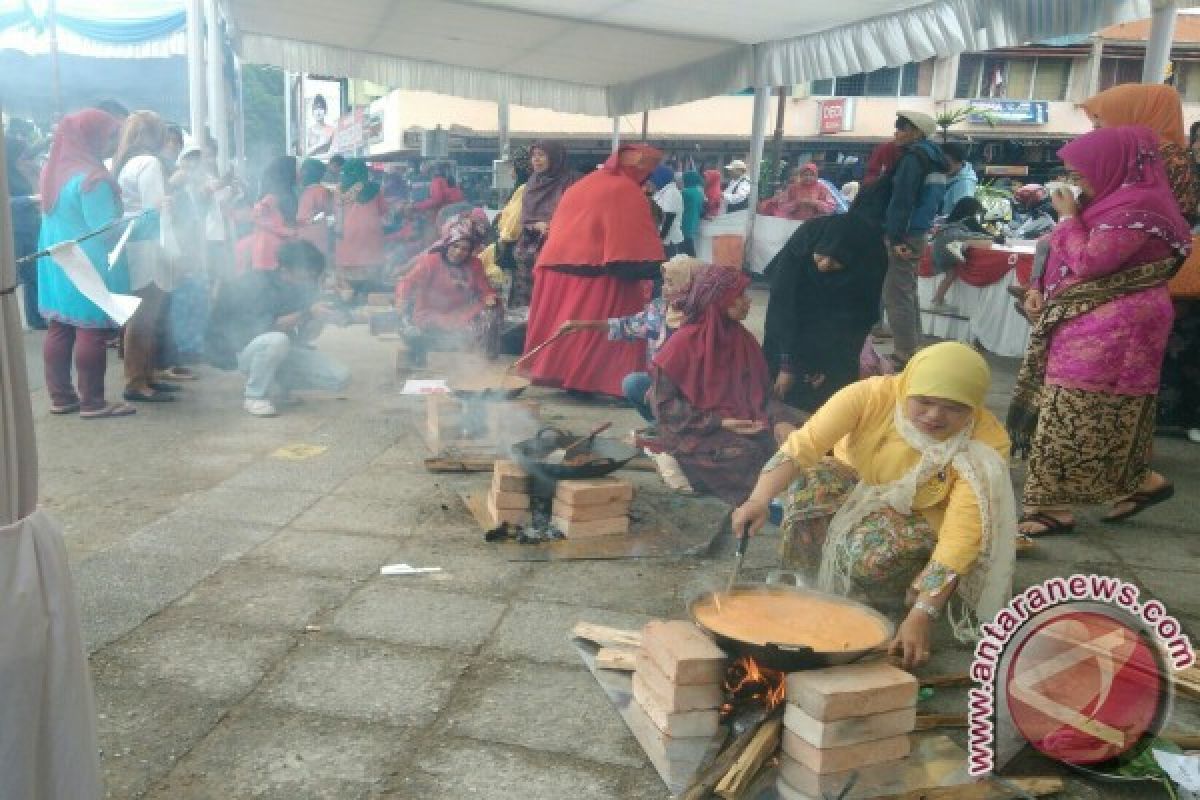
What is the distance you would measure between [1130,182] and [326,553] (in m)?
3.89

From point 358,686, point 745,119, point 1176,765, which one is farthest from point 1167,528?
point 745,119

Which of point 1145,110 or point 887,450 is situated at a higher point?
point 1145,110

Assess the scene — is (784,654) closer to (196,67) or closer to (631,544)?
(631,544)

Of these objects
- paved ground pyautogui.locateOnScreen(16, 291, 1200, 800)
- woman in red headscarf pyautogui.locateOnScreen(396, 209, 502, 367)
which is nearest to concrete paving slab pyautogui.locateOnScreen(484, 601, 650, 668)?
paved ground pyautogui.locateOnScreen(16, 291, 1200, 800)

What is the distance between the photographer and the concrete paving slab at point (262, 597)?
3.71 meters

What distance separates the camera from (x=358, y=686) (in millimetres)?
3213

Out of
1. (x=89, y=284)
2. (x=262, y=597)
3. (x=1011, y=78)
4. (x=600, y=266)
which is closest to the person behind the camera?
(x=262, y=597)

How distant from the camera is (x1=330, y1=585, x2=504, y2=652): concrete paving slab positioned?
141 inches

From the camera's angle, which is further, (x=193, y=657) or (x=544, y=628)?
(x=544, y=628)

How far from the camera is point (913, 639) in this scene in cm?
322

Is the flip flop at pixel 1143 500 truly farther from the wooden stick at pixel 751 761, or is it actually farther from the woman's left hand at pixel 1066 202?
the wooden stick at pixel 751 761

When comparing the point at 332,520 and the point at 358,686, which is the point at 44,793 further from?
the point at 332,520

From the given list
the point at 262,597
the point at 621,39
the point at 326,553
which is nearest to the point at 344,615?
the point at 262,597

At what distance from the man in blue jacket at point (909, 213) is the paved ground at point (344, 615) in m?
2.65
